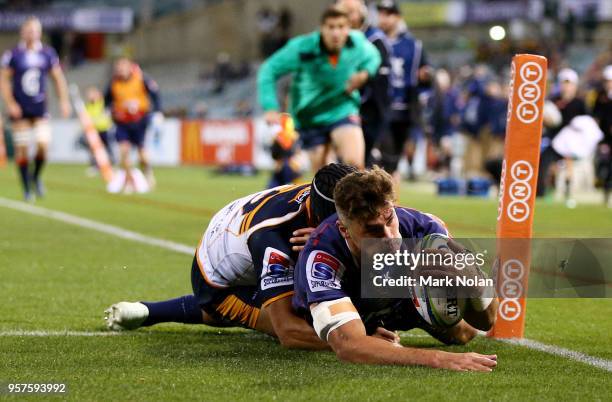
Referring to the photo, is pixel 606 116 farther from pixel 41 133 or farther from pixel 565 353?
pixel 565 353

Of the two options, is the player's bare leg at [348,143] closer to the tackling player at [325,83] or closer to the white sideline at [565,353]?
the tackling player at [325,83]

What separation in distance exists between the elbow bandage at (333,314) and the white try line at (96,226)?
495cm

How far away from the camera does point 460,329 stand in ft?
16.8

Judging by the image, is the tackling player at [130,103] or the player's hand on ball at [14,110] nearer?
the player's hand on ball at [14,110]

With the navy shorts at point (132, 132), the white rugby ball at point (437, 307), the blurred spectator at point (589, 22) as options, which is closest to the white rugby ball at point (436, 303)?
the white rugby ball at point (437, 307)

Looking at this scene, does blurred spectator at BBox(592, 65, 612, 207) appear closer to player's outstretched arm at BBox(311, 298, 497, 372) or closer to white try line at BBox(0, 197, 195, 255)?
white try line at BBox(0, 197, 195, 255)

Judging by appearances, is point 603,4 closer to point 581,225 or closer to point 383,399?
point 581,225

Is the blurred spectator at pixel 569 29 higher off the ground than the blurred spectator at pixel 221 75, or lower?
higher

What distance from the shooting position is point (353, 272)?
461 centimetres

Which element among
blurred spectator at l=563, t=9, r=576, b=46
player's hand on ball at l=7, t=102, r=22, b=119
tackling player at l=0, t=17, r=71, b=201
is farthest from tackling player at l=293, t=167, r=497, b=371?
blurred spectator at l=563, t=9, r=576, b=46

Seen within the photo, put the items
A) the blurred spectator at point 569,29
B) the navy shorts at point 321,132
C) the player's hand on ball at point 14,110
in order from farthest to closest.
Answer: the blurred spectator at point 569,29 → the player's hand on ball at point 14,110 → the navy shorts at point 321,132

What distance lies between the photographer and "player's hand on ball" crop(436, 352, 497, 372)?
442 cm

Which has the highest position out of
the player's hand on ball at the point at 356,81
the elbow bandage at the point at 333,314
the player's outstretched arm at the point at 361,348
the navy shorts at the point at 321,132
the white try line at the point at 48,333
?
the player's hand on ball at the point at 356,81

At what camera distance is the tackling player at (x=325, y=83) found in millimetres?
10234
